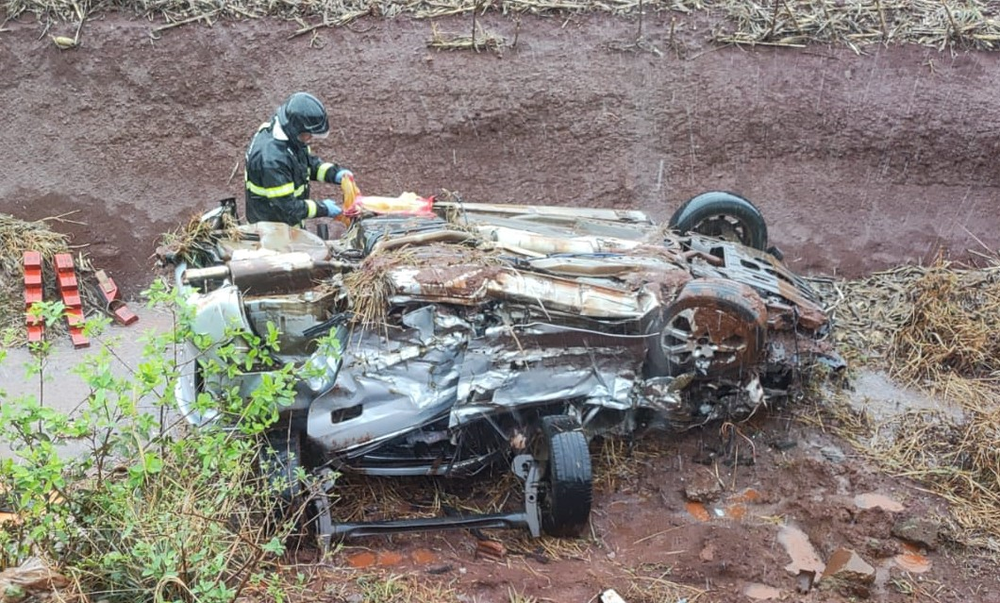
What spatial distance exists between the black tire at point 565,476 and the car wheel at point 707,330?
2.25 ft

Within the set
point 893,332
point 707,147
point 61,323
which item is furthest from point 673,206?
point 61,323

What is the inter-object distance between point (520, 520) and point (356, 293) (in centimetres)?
169

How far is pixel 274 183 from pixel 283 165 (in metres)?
0.15

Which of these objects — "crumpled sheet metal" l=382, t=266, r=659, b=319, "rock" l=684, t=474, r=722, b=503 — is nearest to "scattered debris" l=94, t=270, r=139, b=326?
"crumpled sheet metal" l=382, t=266, r=659, b=319

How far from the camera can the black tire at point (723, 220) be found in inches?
268

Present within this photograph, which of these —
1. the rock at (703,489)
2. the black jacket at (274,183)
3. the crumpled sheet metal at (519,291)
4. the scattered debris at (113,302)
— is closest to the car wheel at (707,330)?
the crumpled sheet metal at (519,291)

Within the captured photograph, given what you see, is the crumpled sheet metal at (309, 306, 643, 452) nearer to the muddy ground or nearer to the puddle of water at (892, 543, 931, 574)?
the puddle of water at (892, 543, 931, 574)

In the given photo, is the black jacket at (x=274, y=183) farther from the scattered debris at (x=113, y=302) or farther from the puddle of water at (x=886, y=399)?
the puddle of water at (x=886, y=399)

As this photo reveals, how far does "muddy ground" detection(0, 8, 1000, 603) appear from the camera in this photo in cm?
969

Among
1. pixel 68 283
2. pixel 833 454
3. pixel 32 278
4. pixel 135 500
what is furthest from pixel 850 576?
pixel 32 278

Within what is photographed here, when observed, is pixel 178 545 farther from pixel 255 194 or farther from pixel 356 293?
pixel 255 194

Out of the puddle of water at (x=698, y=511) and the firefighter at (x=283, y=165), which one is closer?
the puddle of water at (x=698, y=511)

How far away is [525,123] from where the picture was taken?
10.0m

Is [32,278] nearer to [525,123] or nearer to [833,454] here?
[525,123]
